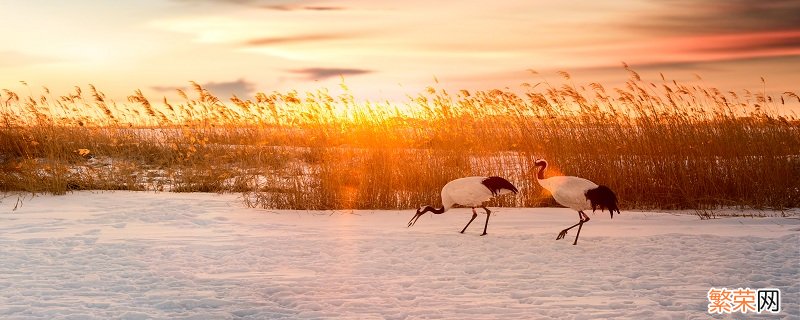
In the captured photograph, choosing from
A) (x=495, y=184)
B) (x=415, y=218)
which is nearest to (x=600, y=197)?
(x=495, y=184)

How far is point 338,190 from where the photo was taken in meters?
9.45

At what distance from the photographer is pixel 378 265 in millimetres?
5891

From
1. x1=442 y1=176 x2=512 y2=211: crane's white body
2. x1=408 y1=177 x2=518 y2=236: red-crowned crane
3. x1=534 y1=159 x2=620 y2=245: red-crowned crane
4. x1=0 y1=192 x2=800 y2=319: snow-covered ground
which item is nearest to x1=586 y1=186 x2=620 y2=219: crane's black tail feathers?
x1=534 y1=159 x2=620 y2=245: red-crowned crane

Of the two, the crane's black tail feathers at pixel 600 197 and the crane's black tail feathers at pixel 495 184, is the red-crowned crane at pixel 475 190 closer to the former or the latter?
the crane's black tail feathers at pixel 495 184

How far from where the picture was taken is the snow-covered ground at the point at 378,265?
462 cm

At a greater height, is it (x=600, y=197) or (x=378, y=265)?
(x=600, y=197)

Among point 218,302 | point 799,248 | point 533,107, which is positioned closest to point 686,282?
point 799,248

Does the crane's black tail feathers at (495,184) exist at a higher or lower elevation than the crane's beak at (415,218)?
higher

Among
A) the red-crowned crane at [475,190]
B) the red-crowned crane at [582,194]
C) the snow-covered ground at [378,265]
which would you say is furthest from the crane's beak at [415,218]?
the red-crowned crane at [582,194]

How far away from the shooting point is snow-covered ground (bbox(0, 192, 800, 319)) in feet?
15.2

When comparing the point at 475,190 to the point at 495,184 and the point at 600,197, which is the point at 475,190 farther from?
the point at 600,197

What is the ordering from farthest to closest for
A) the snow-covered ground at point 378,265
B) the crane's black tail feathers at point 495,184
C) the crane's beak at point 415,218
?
the crane's beak at point 415,218, the crane's black tail feathers at point 495,184, the snow-covered ground at point 378,265

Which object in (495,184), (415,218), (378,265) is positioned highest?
(495,184)

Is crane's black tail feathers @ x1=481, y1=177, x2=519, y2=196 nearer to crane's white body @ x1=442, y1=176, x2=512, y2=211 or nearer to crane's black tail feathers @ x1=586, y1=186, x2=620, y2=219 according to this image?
crane's white body @ x1=442, y1=176, x2=512, y2=211
